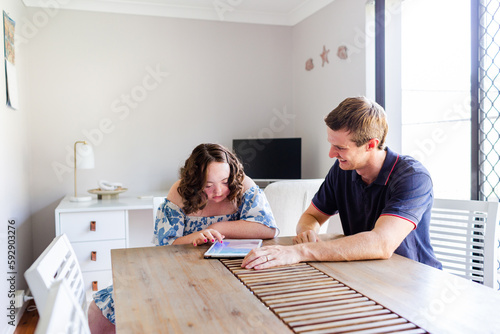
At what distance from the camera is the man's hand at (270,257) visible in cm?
128

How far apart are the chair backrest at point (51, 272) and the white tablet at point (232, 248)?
1.31 ft

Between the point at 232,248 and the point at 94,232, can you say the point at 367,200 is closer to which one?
the point at 232,248

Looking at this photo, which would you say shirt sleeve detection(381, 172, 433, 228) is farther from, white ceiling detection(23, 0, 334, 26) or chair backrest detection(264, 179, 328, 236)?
white ceiling detection(23, 0, 334, 26)

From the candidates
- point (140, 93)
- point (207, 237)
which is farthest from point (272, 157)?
point (207, 237)

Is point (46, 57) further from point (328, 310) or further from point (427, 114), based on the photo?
point (328, 310)

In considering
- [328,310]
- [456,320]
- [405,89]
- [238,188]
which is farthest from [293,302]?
[405,89]

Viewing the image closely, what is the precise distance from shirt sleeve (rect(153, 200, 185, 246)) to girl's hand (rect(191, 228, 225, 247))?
0.14 meters

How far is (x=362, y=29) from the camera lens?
3000mm

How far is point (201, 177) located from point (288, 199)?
2.77ft

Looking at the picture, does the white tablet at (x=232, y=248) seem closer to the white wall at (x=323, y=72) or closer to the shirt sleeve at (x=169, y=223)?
the shirt sleeve at (x=169, y=223)

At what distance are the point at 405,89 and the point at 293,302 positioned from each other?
7.68 feet

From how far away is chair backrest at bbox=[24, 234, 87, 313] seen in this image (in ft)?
3.10

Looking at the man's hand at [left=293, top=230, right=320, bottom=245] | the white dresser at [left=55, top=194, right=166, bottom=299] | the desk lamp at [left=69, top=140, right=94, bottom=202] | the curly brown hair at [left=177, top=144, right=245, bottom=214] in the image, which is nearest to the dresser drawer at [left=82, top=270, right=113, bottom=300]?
the white dresser at [left=55, top=194, right=166, bottom=299]

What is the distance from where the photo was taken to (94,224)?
9.55 feet
